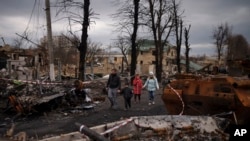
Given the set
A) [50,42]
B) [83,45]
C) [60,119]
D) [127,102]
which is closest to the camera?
[60,119]

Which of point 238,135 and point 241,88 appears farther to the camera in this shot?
point 241,88

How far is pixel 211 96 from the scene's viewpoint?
9.58 meters

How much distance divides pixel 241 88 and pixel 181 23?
141 ft

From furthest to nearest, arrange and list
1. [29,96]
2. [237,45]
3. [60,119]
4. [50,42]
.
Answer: [237,45], [50,42], [29,96], [60,119]

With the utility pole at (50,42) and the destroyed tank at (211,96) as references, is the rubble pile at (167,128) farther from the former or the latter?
the utility pole at (50,42)

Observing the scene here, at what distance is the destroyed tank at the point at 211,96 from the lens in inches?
352

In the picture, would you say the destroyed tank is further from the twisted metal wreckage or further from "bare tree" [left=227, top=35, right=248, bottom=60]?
"bare tree" [left=227, top=35, right=248, bottom=60]

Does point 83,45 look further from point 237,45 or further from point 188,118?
point 237,45

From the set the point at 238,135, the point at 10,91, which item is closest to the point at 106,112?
the point at 10,91

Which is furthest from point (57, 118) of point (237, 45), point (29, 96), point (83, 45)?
point (237, 45)

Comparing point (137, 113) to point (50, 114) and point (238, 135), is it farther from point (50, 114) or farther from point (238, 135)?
point (238, 135)

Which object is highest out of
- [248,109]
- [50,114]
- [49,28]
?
[49,28]

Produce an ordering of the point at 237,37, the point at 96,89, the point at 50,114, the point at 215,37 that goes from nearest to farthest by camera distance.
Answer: the point at 50,114
the point at 96,89
the point at 215,37
the point at 237,37

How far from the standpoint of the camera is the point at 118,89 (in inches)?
645
